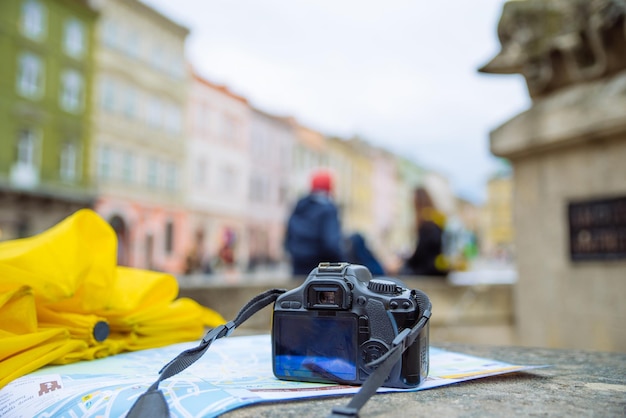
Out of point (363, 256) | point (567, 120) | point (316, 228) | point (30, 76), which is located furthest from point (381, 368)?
point (30, 76)

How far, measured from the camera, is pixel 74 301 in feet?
5.50

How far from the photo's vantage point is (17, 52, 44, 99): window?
2281cm

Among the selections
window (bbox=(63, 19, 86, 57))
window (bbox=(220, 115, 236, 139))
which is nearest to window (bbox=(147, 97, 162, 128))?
window (bbox=(63, 19, 86, 57))

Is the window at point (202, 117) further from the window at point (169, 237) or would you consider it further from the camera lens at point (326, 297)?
the camera lens at point (326, 297)

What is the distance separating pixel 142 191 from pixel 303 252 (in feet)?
81.4

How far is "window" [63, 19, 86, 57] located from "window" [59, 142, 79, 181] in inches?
147

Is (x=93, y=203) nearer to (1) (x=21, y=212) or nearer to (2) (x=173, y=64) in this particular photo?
(1) (x=21, y=212)

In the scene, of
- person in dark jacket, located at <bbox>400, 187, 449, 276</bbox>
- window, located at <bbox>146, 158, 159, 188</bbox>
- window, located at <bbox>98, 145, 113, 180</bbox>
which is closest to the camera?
person in dark jacket, located at <bbox>400, 187, 449, 276</bbox>

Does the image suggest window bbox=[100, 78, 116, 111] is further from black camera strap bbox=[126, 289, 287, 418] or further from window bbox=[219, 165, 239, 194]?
black camera strap bbox=[126, 289, 287, 418]

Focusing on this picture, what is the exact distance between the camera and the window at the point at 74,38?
968 inches

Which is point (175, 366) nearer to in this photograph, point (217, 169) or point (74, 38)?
point (74, 38)

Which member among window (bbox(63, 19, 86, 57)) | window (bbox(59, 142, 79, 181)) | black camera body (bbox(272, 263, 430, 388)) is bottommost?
black camera body (bbox(272, 263, 430, 388))

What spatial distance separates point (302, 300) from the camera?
1330 millimetres

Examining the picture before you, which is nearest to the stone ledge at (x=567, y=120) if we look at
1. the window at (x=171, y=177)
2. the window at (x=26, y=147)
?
the window at (x=26, y=147)
